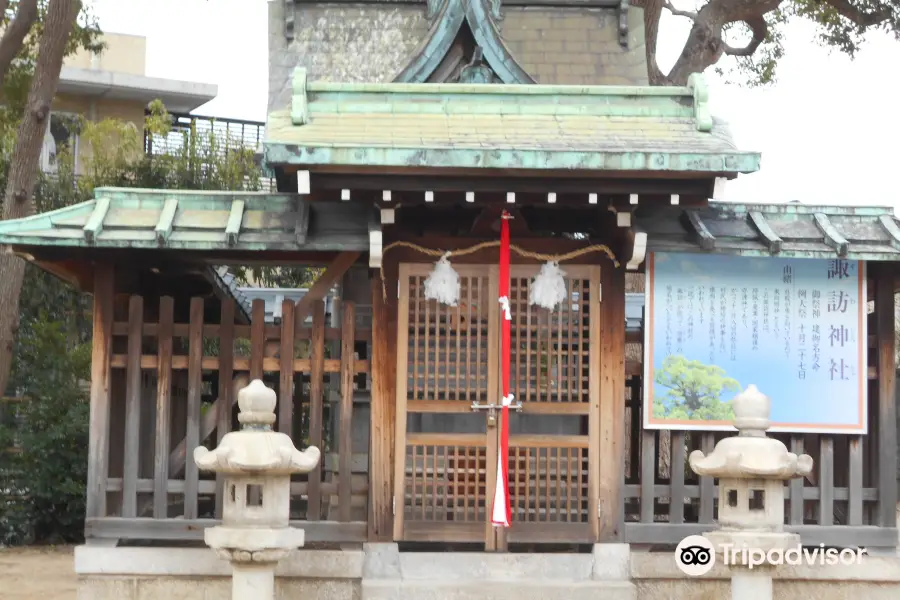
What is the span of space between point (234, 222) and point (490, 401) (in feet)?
8.24

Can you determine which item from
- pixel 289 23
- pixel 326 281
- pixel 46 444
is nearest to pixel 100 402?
pixel 326 281

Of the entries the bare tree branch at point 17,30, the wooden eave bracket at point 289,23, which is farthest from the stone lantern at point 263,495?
the bare tree branch at point 17,30

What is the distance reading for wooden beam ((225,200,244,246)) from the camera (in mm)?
8766

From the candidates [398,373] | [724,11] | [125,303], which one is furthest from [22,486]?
[724,11]

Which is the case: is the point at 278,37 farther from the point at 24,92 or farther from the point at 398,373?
the point at 24,92

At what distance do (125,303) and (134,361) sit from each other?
64cm

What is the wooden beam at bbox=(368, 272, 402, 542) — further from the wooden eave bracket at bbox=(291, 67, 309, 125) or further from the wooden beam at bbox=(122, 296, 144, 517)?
the wooden beam at bbox=(122, 296, 144, 517)

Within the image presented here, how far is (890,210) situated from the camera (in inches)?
367

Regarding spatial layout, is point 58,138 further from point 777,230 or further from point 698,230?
point 777,230

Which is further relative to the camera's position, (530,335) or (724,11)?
(724,11)

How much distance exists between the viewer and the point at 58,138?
85.1 ft

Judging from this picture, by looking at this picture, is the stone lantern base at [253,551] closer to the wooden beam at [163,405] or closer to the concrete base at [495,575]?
the concrete base at [495,575]

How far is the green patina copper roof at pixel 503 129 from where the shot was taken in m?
8.09

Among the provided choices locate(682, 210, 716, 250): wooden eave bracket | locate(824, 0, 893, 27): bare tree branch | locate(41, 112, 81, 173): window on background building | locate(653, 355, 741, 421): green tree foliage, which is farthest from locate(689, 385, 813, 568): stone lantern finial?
locate(41, 112, 81, 173): window on background building
